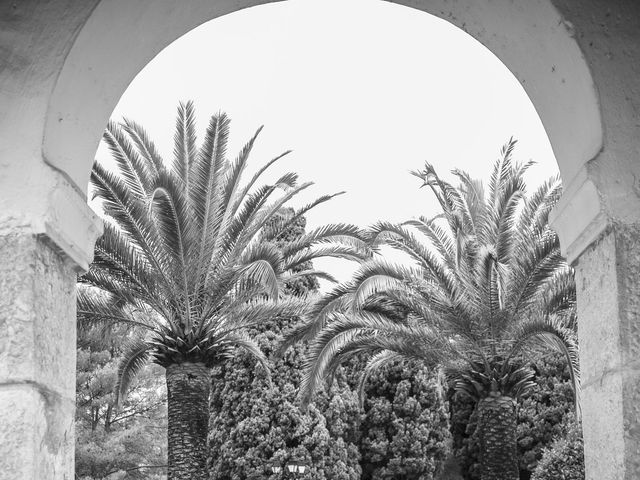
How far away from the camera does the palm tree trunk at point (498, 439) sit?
15141 millimetres

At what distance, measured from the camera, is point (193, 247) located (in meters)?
14.3

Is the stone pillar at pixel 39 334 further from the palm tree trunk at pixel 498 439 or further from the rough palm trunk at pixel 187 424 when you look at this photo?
the palm tree trunk at pixel 498 439

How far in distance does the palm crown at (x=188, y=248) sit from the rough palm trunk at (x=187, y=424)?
34cm

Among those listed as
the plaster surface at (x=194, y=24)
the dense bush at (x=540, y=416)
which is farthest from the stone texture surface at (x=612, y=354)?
the dense bush at (x=540, y=416)

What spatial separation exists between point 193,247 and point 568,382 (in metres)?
13.8

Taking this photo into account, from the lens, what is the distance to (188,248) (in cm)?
1406

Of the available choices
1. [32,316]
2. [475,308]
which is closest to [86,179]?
[32,316]

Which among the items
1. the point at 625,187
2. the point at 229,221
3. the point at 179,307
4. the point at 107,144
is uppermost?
the point at 107,144

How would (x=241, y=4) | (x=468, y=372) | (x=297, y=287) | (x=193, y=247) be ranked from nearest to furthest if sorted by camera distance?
(x=241, y=4)
(x=193, y=247)
(x=468, y=372)
(x=297, y=287)

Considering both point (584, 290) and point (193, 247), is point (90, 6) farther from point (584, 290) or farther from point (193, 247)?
point (193, 247)

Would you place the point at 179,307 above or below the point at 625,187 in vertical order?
above

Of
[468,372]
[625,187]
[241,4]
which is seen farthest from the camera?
[468,372]

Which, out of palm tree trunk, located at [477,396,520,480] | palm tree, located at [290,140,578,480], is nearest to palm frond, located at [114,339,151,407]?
palm tree, located at [290,140,578,480]

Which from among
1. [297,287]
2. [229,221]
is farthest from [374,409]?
[229,221]
